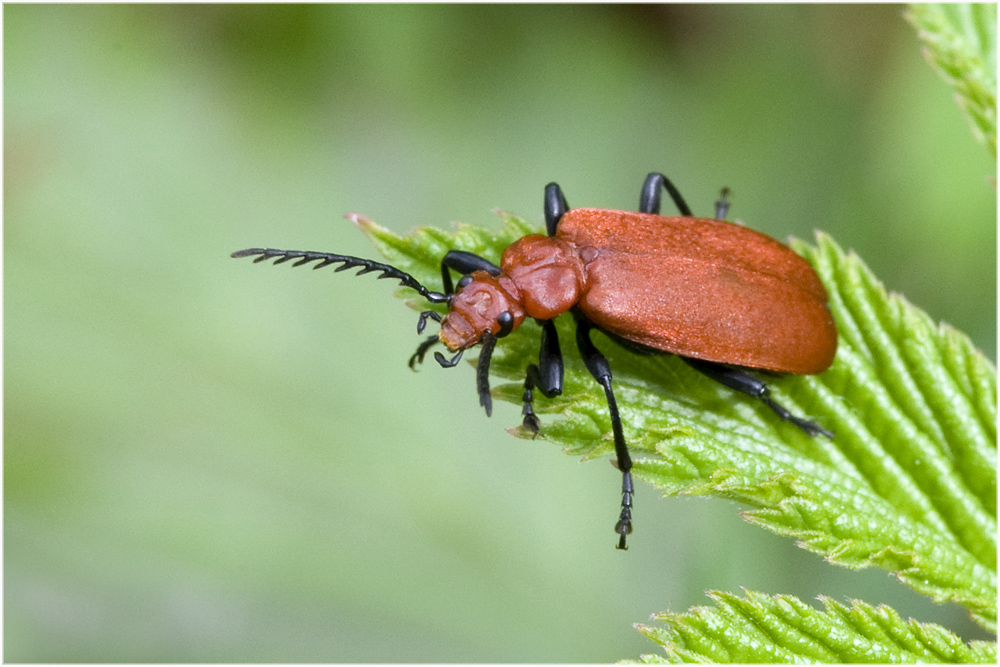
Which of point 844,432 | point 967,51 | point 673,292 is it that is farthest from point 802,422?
point 967,51

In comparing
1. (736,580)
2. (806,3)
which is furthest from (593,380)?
(806,3)

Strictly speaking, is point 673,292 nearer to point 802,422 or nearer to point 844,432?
point 802,422

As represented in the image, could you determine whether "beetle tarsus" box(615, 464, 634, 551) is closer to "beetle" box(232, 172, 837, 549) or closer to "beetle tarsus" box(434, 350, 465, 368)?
"beetle" box(232, 172, 837, 549)

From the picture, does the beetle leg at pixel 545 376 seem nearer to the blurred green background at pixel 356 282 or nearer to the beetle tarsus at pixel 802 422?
the beetle tarsus at pixel 802 422

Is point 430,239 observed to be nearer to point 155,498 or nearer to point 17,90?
point 155,498

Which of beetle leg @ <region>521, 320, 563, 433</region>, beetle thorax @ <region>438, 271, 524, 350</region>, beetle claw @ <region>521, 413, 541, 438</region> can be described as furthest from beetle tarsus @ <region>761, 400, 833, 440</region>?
beetle thorax @ <region>438, 271, 524, 350</region>
